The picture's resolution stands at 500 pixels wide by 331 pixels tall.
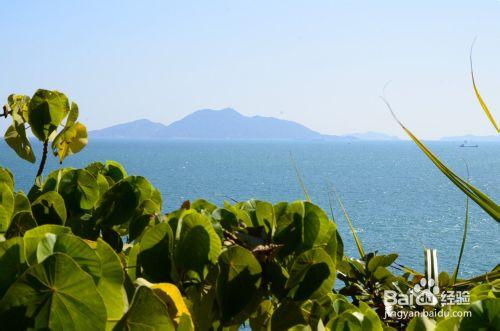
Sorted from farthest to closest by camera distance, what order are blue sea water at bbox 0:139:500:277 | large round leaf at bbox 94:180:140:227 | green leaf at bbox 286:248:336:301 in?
blue sea water at bbox 0:139:500:277 → large round leaf at bbox 94:180:140:227 → green leaf at bbox 286:248:336:301

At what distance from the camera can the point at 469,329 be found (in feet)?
1.45

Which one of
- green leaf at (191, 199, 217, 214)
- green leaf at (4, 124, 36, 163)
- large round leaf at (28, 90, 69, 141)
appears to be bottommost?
green leaf at (191, 199, 217, 214)

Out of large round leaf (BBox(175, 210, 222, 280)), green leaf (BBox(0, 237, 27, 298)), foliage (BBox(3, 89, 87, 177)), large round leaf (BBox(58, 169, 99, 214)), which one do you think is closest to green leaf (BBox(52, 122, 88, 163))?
foliage (BBox(3, 89, 87, 177))

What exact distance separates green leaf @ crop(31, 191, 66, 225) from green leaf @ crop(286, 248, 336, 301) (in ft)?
0.92

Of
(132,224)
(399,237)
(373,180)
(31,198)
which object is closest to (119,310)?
(132,224)

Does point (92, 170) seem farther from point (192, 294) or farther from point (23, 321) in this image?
point (23, 321)

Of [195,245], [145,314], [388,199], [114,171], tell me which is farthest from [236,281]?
[388,199]

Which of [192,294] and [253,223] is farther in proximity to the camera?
[253,223]

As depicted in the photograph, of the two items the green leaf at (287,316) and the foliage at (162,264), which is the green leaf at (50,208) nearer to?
the foliage at (162,264)

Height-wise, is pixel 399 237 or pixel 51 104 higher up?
pixel 51 104

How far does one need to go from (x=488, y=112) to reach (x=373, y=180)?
57506 millimetres

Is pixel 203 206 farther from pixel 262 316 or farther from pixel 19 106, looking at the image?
pixel 19 106

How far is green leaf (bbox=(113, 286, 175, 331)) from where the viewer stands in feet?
1.28

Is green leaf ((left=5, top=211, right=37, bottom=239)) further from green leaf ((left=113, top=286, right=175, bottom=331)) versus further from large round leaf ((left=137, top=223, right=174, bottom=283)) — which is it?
green leaf ((left=113, top=286, right=175, bottom=331))
